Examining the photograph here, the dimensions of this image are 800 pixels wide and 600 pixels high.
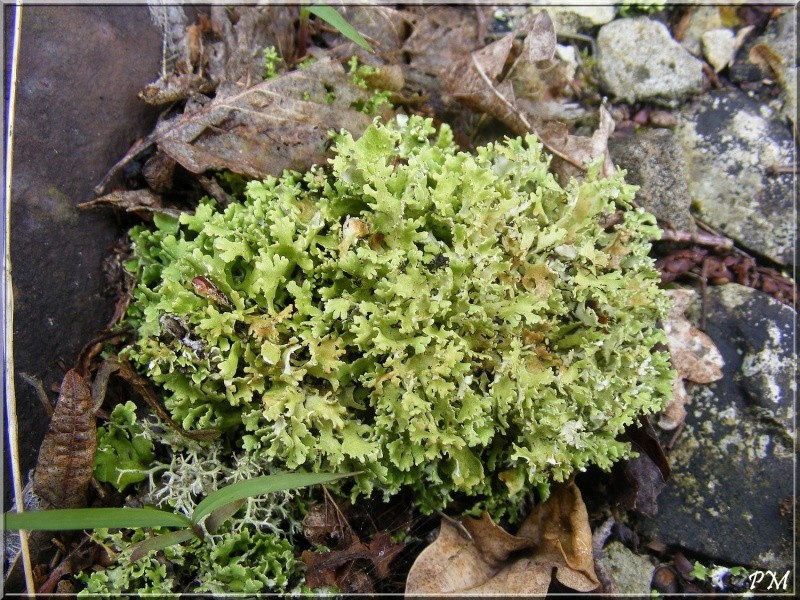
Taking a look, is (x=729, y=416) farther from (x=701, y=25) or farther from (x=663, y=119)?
(x=701, y=25)

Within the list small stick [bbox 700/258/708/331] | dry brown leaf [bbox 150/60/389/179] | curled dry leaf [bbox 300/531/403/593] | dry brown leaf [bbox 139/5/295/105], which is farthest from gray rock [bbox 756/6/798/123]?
curled dry leaf [bbox 300/531/403/593]

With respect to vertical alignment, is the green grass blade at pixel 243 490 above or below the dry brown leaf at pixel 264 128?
below

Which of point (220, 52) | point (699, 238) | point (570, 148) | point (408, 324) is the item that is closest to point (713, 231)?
point (699, 238)

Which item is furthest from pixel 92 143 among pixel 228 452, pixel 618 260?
pixel 618 260

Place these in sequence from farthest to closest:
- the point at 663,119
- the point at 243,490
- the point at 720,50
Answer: the point at 720,50 < the point at 663,119 < the point at 243,490

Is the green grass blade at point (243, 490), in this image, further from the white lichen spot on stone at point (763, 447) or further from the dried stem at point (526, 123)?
the white lichen spot on stone at point (763, 447)

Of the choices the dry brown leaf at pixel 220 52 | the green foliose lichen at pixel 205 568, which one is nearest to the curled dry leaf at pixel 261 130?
the dry brown leaf at pixel 220 52
